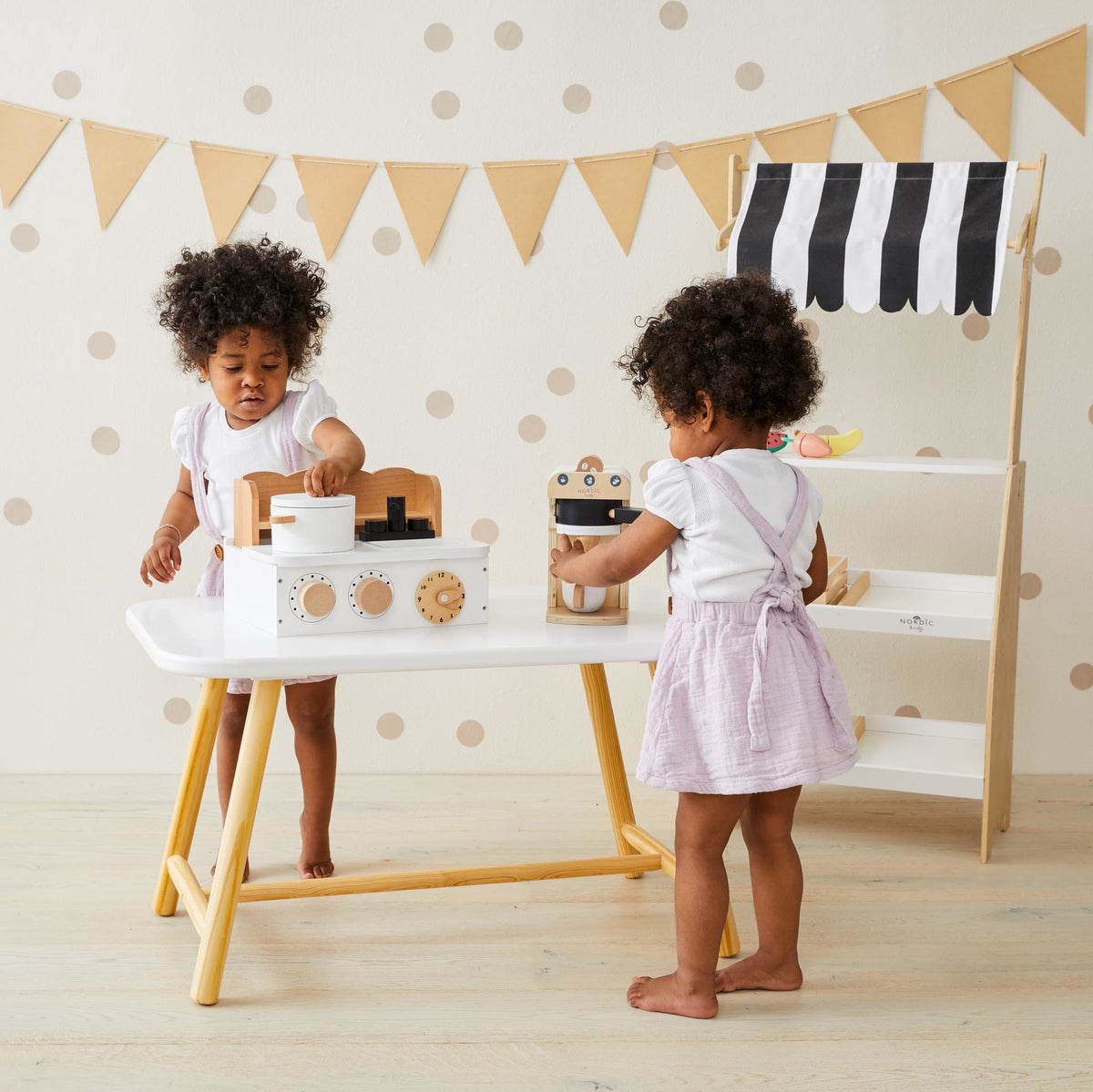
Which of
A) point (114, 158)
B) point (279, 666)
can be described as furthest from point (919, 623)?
point (114, 158)

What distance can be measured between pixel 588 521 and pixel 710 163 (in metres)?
1.21

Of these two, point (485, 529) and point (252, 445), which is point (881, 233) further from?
point (252, 445)

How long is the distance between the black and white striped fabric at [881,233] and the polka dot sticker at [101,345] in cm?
135

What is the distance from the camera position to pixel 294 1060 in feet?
4.86

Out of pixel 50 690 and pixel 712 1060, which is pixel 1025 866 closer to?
pixel 712 1060

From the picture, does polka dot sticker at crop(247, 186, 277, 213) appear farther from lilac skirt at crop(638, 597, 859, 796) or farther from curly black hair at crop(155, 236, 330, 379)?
lilac skirt at crop(638, 597, 859, 796)

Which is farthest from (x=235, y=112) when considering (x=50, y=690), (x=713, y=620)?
(x=713, y=620)

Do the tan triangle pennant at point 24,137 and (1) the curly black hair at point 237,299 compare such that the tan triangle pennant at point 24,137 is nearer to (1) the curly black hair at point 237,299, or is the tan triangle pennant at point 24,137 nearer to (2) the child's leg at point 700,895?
(1) the curly black hair at point 237,299

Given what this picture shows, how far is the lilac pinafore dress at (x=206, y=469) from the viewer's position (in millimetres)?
1938

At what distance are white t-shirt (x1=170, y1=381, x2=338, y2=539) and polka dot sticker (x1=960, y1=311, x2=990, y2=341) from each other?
143 cm

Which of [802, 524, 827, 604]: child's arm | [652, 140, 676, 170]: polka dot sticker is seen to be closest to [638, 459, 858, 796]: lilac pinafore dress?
[802, 524, 827, 604]: child's arm

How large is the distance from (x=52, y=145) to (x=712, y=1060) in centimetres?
222

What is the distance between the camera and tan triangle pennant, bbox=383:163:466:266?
2559 millimetres

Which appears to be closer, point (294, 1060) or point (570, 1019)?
point (294, 1060)
